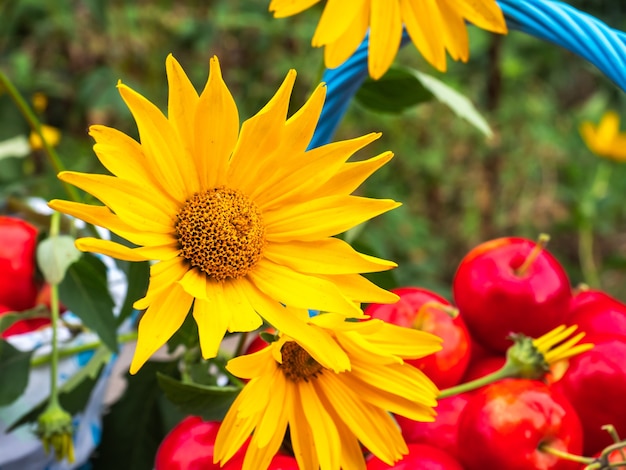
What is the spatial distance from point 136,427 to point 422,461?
0.82ft

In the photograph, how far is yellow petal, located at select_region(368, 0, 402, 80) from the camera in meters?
0.50

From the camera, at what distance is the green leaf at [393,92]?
69 cm

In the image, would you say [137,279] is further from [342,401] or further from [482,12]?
[482,12]

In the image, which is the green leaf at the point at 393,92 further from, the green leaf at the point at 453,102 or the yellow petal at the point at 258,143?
the yellow petal at the point at 258,143

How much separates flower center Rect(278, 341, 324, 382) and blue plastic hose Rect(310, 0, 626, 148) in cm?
18

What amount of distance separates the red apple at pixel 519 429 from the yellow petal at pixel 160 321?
0.21 meters

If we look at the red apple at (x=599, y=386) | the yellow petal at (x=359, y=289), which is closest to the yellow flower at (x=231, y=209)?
the yellow petal at (x=359, y=289)

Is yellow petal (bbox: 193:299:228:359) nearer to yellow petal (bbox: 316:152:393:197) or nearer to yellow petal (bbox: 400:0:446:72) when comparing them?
yellow petal (bbox: 316:152:393:197)

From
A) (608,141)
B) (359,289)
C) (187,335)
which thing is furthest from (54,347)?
(608,141)

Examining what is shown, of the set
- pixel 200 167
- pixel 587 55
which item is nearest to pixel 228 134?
pixel 200 167

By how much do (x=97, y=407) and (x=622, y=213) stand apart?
4.08ft

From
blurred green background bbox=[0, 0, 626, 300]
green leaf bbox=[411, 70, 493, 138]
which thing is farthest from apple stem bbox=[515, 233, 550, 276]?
blurred green background bbox=[0, 0, 626, 300]

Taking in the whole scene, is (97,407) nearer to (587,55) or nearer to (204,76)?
(587,55)

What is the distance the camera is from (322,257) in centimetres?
45
